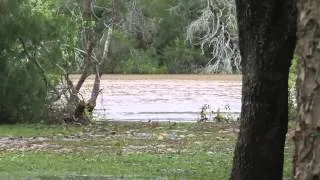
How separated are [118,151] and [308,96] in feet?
37.7

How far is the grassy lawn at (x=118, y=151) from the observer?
11.2m

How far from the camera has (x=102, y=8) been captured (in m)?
26.8

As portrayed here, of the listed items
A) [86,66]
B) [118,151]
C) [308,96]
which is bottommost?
[118,151]

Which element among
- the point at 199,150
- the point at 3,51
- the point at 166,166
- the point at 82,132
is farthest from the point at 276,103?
the point at 3,51

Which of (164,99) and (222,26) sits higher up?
(222,26)

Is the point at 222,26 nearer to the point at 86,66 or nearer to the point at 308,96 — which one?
the point at 86,66

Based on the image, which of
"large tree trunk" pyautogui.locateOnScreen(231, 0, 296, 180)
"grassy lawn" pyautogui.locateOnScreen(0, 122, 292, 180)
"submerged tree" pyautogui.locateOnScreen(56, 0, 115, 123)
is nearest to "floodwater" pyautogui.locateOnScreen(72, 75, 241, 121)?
"submerged tree" pyautogui.locateOnScreen(56, 0, 115, 123)

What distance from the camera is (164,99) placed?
116ft

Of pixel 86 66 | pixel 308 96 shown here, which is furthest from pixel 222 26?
pixel 308 96

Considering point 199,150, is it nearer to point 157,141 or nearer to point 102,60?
point 157,141

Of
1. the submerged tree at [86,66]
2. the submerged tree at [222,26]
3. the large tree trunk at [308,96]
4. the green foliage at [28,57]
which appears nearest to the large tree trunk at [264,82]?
the large tree trunk at [308,96]

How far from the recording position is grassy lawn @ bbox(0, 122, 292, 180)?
11234 mm

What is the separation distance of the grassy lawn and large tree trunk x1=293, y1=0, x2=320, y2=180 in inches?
303

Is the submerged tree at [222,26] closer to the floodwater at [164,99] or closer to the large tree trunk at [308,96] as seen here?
the floodwater at [164,99]
